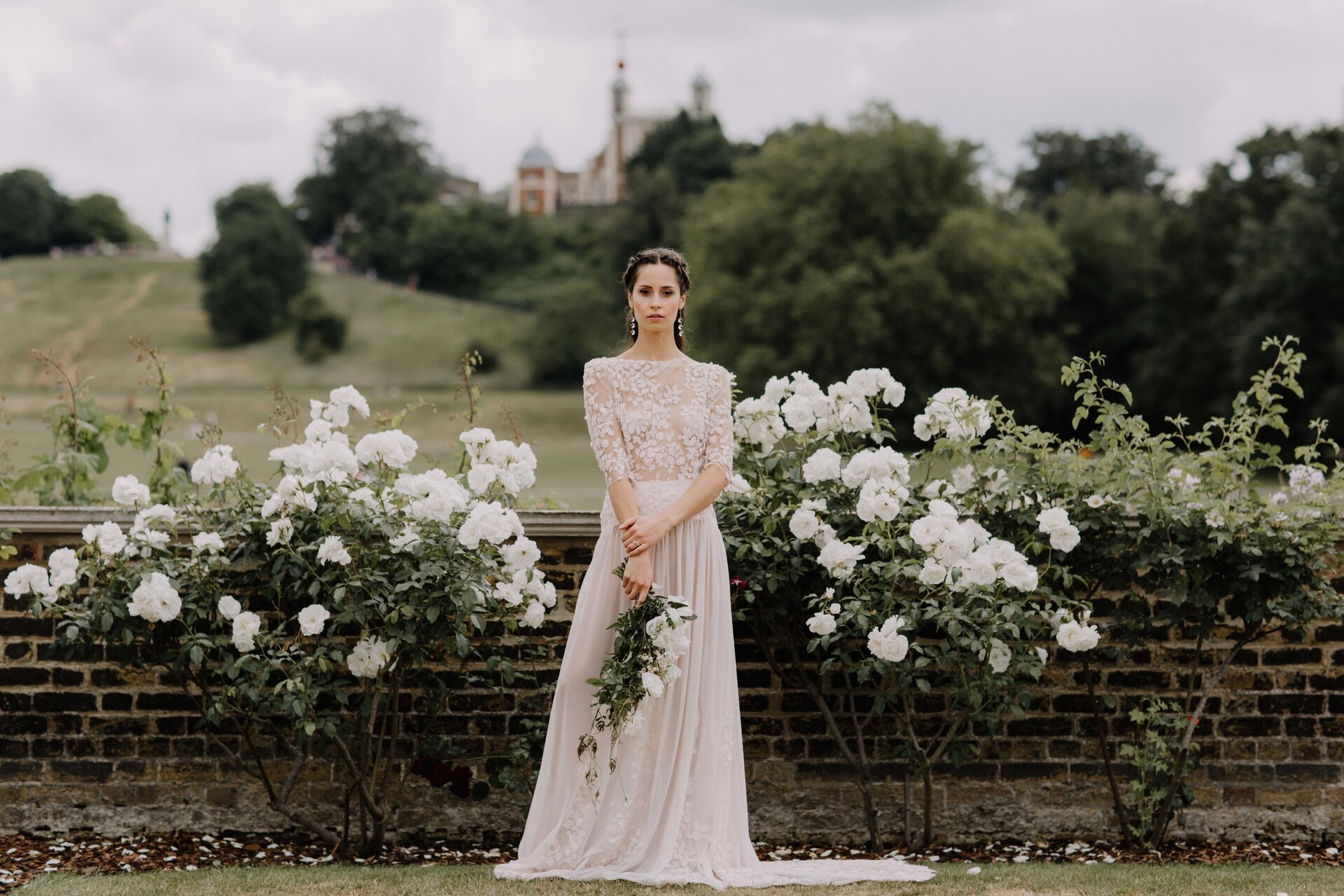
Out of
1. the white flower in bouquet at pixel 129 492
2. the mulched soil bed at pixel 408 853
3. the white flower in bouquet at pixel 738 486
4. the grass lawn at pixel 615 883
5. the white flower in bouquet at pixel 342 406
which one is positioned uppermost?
the white flower in bouquet at pixel 342 406

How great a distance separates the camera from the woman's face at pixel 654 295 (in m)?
4.66

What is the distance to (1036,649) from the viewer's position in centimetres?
509

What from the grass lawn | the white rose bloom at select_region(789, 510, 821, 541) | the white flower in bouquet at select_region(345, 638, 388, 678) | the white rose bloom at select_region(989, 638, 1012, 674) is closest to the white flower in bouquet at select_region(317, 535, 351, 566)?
the white flower in bouquet at select_region(345, 638, 388, 678)

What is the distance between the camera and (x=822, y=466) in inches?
203

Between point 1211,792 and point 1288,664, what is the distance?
62 cm

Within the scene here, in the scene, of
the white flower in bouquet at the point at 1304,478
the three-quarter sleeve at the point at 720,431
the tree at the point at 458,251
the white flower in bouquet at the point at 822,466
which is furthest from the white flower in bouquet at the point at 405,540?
the tree at the point at 458,251

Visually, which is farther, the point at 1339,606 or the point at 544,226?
the point at 544,226

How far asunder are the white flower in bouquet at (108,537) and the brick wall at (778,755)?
2.22ft

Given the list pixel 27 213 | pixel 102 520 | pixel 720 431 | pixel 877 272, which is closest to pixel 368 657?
pixel 102 520

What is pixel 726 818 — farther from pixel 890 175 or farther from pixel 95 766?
pixel 890 175

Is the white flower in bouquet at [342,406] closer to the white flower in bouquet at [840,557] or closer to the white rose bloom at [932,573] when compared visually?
the white flower in bouquet at [840,557]

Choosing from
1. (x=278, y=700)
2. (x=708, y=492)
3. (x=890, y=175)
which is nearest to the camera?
(x=708, y=492)

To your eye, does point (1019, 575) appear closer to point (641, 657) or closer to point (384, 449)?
point (641, 657)

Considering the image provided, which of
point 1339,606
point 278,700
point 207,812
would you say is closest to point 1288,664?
point 1339,606
